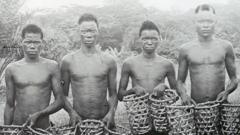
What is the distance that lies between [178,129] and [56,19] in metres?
17.9

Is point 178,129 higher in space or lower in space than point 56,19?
lower

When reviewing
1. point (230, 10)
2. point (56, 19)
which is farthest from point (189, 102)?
point (230, 10)

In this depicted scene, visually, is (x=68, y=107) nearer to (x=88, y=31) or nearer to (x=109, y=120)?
(x=109, y=120)

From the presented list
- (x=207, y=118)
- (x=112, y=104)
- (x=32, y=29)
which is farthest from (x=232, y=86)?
(x=32, y=29)

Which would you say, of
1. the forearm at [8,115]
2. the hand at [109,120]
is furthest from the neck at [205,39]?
the forearm at [8,115]

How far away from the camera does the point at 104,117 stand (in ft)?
12.6

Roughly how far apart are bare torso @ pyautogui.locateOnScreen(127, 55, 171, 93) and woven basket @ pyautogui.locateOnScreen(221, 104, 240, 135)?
2.79 feet

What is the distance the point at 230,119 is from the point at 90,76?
62.8 inches

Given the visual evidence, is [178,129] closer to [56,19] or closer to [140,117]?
[140,117]

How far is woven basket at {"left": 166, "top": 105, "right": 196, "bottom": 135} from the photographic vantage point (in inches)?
130

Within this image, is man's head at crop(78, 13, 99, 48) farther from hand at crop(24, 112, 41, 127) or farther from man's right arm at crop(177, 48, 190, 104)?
man's right arm at crop(177, 48, 190, 104)

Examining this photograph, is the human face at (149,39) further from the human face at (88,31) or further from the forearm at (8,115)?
the forearm at (8,115)

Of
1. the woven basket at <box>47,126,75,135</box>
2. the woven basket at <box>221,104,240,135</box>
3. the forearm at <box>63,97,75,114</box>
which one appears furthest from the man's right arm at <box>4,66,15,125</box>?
the woven basket at <box>221,104,240,135</box>

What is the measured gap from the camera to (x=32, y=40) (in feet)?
12.7
